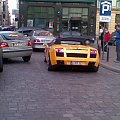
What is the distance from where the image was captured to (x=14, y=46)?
1639cm

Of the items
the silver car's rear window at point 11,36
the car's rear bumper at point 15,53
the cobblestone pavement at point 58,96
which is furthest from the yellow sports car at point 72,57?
the silver car's rear window at point 11,36

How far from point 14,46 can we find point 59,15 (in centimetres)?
3618

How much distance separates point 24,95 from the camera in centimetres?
887

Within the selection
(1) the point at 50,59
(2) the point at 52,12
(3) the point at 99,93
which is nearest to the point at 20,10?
(2) the point at 52,12

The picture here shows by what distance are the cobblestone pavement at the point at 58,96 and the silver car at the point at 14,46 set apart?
10.3ft

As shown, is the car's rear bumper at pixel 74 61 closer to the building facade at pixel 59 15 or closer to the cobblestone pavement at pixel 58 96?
the cobblestone pavement at pixel 58 96

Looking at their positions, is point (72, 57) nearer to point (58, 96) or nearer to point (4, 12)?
point (58, 96)

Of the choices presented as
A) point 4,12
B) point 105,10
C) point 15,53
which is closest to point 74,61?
point 15,53

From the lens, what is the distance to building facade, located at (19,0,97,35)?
52.2 m

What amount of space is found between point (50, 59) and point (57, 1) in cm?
4000

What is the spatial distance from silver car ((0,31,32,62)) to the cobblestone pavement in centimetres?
313

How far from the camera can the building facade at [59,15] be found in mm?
52219

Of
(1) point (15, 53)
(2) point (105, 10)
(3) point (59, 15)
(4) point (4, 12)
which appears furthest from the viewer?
(4) point (4, 12)

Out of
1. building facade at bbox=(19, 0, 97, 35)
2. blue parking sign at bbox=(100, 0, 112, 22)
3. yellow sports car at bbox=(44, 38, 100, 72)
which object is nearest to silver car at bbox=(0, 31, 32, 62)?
yellow sports car at bbox=(44, 38, 100, 72)
